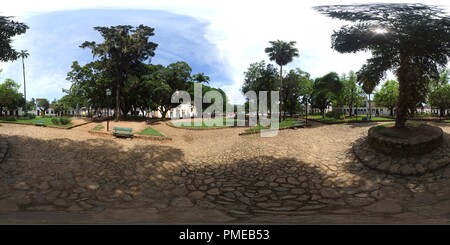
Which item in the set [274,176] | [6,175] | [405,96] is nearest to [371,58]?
[405,96]

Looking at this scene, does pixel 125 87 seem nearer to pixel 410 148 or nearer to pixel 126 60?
pixel 126 60

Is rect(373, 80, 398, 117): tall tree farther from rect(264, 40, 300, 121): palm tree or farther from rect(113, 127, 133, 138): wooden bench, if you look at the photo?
rect(113, 127, 133, 138): wooden bench

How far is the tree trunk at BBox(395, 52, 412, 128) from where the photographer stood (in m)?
8.84

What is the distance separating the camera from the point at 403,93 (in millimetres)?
9086

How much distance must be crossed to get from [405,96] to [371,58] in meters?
1.99

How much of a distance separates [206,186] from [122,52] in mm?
18287

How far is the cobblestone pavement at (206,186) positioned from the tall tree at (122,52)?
12276 millimetres

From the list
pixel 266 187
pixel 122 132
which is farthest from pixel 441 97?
pixel 122 132

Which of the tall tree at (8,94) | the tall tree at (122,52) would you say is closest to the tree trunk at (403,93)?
the tall tree at (122,52)

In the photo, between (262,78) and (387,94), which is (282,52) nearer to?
(262,78)

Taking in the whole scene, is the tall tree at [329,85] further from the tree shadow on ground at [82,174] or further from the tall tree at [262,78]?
the tree shadow on ground at [82,174]

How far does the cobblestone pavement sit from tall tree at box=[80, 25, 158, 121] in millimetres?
12276

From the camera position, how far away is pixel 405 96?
9.03m

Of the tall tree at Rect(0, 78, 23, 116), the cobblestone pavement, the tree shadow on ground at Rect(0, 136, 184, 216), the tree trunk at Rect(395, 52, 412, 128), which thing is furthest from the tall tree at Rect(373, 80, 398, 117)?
the tall tree at Rect(0, 78, 23, 116)
